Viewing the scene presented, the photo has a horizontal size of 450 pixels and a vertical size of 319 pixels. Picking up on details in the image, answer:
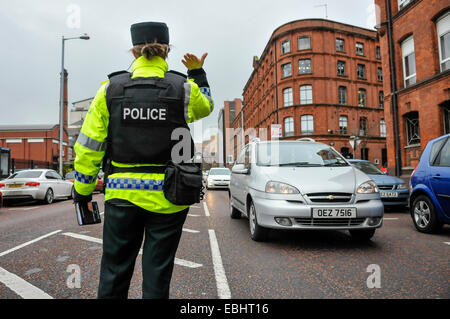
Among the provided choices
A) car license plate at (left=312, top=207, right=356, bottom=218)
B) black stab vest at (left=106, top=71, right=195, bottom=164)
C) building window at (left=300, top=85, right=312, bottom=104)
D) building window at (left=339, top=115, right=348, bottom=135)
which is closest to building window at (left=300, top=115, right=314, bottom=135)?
building window at (left=300, top=85, right=312, bottom=104)

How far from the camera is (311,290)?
2.88 metres

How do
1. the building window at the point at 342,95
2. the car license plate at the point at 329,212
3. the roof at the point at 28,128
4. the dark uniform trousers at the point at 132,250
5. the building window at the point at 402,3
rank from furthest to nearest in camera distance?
the roof at the point at 28,128 < the building window at the point at 342,95 < the building window at the point at 402,3 < the car license plate at the point at 329,212 < the dark uniform trousers at the point at 132,250

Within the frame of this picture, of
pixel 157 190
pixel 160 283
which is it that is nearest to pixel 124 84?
pixel 157 190

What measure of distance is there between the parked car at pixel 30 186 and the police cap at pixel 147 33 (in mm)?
12065

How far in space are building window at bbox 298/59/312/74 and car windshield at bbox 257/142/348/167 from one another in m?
31.5

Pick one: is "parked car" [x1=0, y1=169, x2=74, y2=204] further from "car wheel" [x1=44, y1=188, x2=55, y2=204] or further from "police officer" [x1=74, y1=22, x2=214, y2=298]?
"police officer" [x1=74, y1=22, x2=214, y2=298]

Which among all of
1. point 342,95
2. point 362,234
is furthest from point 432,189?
point 342,95

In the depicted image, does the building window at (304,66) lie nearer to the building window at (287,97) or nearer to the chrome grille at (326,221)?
the building window at (287,97)

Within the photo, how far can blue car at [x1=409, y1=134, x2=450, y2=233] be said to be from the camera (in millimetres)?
5023

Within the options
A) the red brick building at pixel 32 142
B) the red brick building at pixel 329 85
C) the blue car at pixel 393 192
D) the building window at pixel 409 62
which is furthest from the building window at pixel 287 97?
the red brick building at pixel 32 142

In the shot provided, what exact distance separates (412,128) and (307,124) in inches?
755

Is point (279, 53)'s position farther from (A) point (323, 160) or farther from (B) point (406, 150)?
(A) point (323, 160)

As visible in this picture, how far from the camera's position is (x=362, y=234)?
192 inches

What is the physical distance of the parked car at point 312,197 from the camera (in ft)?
14.1
